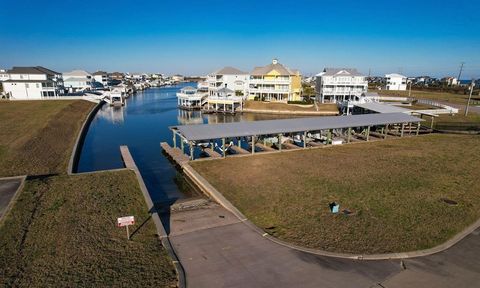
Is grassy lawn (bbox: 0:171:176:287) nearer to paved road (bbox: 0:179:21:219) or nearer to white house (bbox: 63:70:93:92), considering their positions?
paved road (bbox: 0:179:21:219)

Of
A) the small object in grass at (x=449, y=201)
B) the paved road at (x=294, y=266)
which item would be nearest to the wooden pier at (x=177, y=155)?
the paved road at (x=294, y=266)

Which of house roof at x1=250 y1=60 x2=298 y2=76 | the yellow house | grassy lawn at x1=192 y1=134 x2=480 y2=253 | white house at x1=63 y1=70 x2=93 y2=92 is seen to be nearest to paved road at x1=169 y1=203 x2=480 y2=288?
grassy lawn at x1=192 y1=134 x2=480 y2=253

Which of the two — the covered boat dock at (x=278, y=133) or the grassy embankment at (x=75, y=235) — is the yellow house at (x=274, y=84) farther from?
the grassy embankment at (x=75, y=235)

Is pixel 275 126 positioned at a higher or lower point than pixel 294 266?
higher

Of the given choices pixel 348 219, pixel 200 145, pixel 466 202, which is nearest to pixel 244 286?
pixel 348 219

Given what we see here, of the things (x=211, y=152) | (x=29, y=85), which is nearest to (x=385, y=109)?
(x=211, y=152)

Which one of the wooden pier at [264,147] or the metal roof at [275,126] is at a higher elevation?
the metal roof at [275,126]

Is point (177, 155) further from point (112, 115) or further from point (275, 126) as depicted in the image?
point (112, 115)
